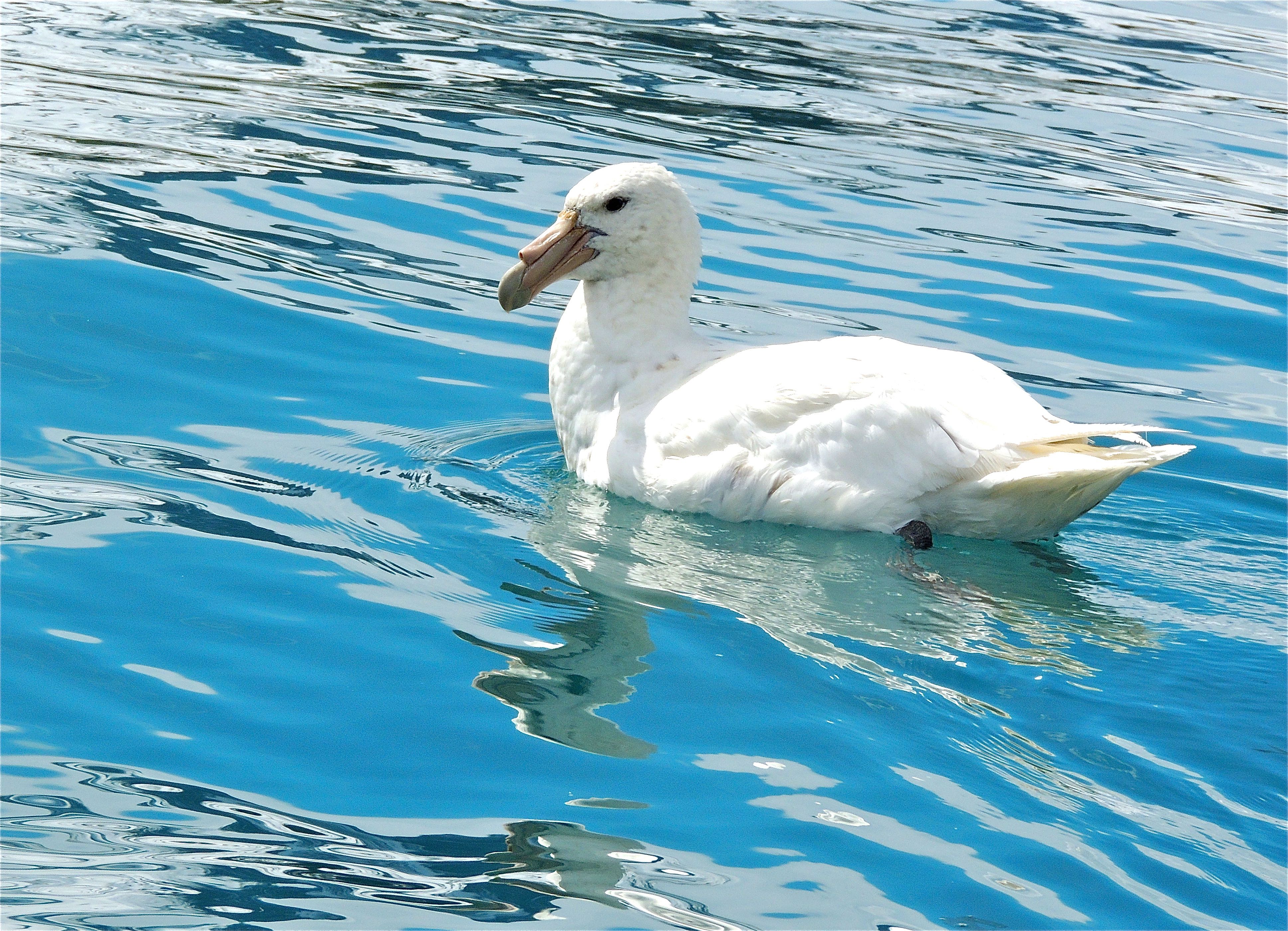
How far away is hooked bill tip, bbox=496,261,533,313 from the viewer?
636 cm

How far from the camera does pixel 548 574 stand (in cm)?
537

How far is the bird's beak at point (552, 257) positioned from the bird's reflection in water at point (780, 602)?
3.17 ft

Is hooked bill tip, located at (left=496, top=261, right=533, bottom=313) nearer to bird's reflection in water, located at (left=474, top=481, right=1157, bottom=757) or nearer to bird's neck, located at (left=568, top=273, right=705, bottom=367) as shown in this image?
bird's neck, located at (left=568, top=273, right=705, bottom=367)

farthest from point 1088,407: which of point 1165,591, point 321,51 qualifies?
point 321,51

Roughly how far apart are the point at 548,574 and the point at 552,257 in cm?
160

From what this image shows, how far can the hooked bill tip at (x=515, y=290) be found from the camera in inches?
251

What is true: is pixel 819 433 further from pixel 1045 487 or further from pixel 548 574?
pixel 548 574

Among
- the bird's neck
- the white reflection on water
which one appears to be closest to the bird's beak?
the bird's neck

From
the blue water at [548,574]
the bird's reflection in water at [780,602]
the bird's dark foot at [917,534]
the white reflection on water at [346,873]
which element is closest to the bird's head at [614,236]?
the blue water at [548,574]

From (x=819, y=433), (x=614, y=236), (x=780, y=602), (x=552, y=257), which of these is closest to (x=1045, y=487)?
(x=819, y=433)

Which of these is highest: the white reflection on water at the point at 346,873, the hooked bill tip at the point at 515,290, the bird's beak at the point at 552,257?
the bird's beak at the point at 552,257

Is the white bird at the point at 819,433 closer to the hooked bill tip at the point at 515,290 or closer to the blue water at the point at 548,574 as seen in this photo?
the hooked bill tip at the point at 515,290

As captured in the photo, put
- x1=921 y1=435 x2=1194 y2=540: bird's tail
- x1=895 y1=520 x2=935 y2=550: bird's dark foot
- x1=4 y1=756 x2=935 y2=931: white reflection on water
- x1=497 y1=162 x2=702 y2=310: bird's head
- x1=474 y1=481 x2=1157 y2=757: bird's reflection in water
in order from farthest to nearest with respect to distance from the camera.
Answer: x1=497 y1=162 x2=702 y2=310: bird's head
x1=895 y1=520 x2=935 y2=550: bird's dark foot
x1=921 y1=435 x2=1194 y2=540: bird's tail
x1=474 y1=481 x2=1157 y2=757: bird's reflection in water
x1=4 y1=756 x2=935 y2=931: white reflection on water

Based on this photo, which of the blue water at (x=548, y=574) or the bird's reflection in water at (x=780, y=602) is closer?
the blue water at (x=548, y=574)
